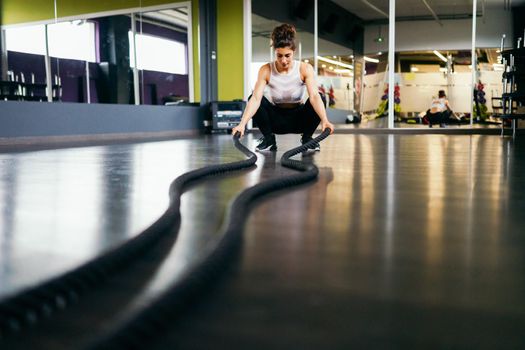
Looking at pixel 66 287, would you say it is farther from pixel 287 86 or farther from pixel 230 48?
pixel 230 48

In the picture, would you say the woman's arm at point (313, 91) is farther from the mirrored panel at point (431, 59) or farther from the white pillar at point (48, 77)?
the mirrored panel at point (431, 59)

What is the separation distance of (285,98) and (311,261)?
2.67 m

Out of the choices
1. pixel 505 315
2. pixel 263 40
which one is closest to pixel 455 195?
pixel 505 315

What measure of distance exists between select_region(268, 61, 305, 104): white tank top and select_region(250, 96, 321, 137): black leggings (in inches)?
3.2

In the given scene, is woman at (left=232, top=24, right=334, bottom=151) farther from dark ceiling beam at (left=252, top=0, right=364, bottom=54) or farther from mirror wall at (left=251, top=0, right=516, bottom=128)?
mirror wall at (left=251, top=0, right=516, bottom=128)

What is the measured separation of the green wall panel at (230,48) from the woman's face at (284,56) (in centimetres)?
470

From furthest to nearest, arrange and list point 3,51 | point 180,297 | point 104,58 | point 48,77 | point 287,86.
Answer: point 104,58 < point 48,77 < point 3,51 < point 287,86 < point 180,297

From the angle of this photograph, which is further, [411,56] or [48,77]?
[411,56]

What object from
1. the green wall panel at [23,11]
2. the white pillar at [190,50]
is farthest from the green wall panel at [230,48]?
the green wall panel at [23,11]

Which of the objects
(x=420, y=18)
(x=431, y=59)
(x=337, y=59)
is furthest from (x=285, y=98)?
(x=431, y=59)

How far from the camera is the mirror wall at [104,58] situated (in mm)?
4504

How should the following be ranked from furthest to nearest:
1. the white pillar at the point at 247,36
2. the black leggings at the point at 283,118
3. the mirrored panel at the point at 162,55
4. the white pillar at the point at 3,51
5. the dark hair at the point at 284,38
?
1. the white pillar at the point at 247,36
2. the mirrored panel at the point at 162,55
3. the white pillar at the point at 3,51
4. the black leggings at the point at 283,118
5. the dark hair at the point at 284,38

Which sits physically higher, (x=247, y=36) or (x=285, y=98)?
(x=247, y=36)

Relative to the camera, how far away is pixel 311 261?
2.79ft
